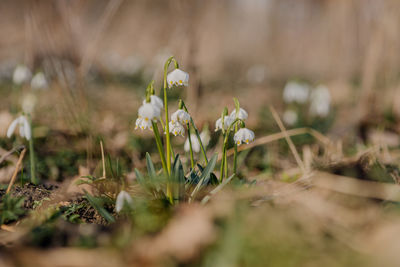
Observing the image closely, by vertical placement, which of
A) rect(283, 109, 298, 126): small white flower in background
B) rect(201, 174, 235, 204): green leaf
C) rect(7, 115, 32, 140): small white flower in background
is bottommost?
rect(283, 109, 298, 126): small white flower in background

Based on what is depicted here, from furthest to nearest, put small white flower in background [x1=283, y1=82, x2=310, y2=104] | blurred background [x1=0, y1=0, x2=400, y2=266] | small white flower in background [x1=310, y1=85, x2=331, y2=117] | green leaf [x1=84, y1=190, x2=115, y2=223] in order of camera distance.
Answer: small white flower in background [x1=283, y1=82, x2=310, y2=104], small white flower in background [x1=310, y1=85, x2=331, y2=117], green leaf [x1=84, y1=190, x2=115, y2=223], blurred background [x1=0, y1=0, x2=400, y2=266]

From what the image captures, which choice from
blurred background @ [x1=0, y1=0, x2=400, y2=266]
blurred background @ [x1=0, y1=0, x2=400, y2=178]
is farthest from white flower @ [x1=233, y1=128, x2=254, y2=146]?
blurred background @ [x1=0, y1=0, x2=400, y2=178]

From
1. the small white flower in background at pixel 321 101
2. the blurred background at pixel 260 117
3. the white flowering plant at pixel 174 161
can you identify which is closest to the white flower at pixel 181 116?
the white flowering plant at pixel 174 161

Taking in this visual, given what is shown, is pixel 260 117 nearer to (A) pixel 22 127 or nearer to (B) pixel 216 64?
(A) pixel 22 127

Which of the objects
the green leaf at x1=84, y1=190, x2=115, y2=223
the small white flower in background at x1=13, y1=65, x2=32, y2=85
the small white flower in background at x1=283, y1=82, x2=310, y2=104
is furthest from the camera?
the small white flower in background at x1=283, y1=82, x2=310, y2=104

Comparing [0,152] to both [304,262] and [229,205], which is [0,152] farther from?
[304,262]

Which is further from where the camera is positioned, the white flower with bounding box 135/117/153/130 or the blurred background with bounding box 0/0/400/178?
the blurred background with bounding box 0/0/400/178

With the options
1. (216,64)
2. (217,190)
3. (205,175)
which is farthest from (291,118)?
(216,64)

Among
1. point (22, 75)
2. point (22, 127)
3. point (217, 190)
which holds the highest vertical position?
point (22, 75)

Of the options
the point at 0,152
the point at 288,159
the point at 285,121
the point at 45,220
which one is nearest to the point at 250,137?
the point at 45,220

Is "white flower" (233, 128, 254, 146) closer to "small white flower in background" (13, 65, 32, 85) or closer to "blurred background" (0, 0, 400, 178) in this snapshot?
"blurred background" (0, 0, 400, 178)

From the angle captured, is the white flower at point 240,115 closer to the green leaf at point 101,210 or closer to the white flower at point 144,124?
the white flower at point 144,124
